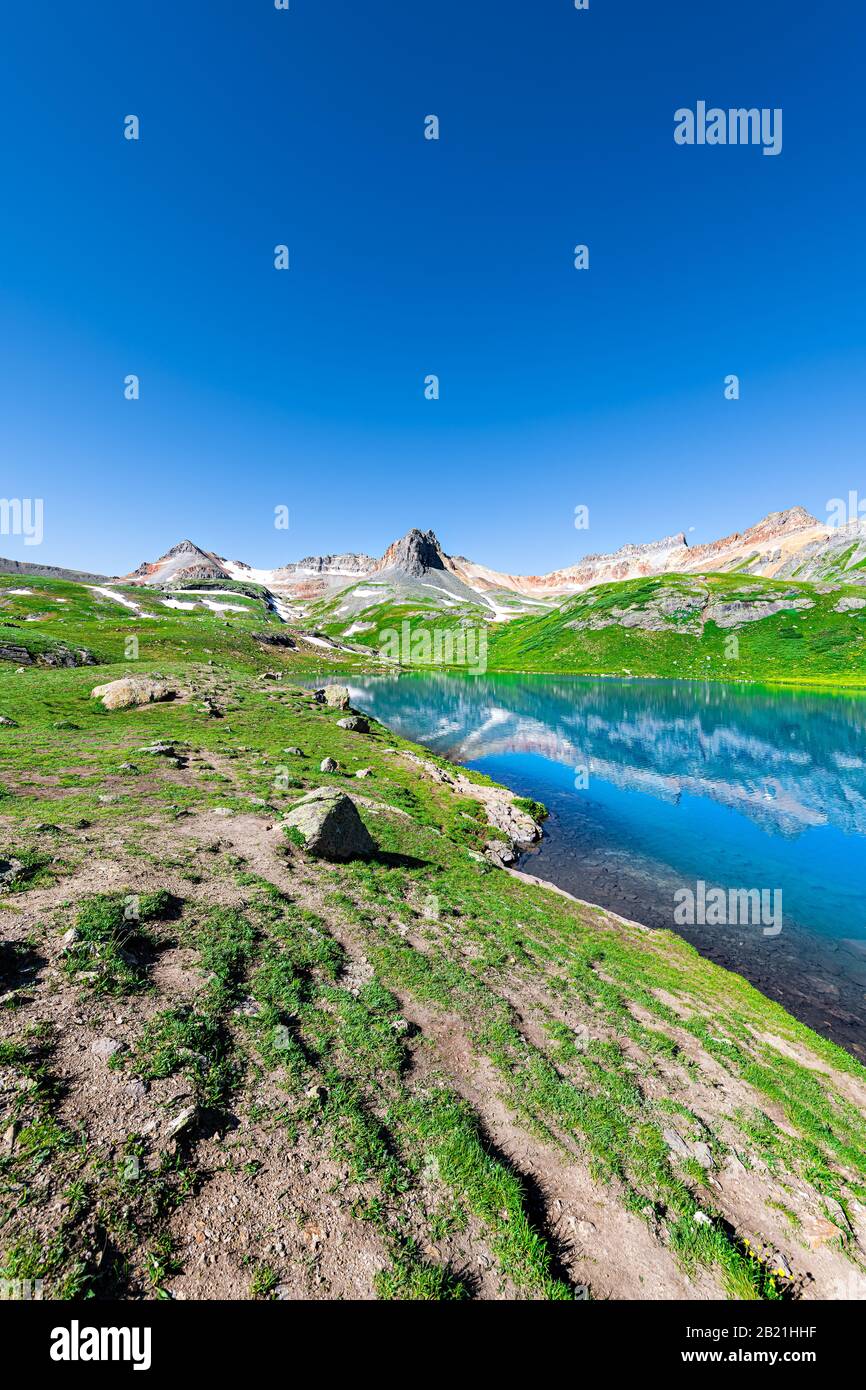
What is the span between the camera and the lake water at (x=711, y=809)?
930 inches

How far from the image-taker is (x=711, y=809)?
145 ft

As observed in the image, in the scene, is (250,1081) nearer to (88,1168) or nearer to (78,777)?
(88,1168)

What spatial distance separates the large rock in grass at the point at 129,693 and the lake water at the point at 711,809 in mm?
32882

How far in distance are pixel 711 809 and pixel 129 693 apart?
182 ft

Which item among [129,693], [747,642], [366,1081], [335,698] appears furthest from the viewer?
[747,642]

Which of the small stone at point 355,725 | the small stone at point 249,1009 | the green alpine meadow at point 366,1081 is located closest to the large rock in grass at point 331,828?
the green alpine meadow at point 366,1081

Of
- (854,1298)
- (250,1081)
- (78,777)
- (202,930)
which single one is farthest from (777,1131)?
(78,777)

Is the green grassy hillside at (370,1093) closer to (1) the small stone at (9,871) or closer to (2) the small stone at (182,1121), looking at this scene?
(2) the small stone at (182,1121)

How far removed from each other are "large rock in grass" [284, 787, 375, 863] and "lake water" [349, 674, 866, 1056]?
13.0m

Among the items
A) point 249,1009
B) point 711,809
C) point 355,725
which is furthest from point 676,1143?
point 355,725

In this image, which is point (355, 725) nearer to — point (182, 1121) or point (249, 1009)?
point (249, 1009)

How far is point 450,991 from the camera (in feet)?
50.2
